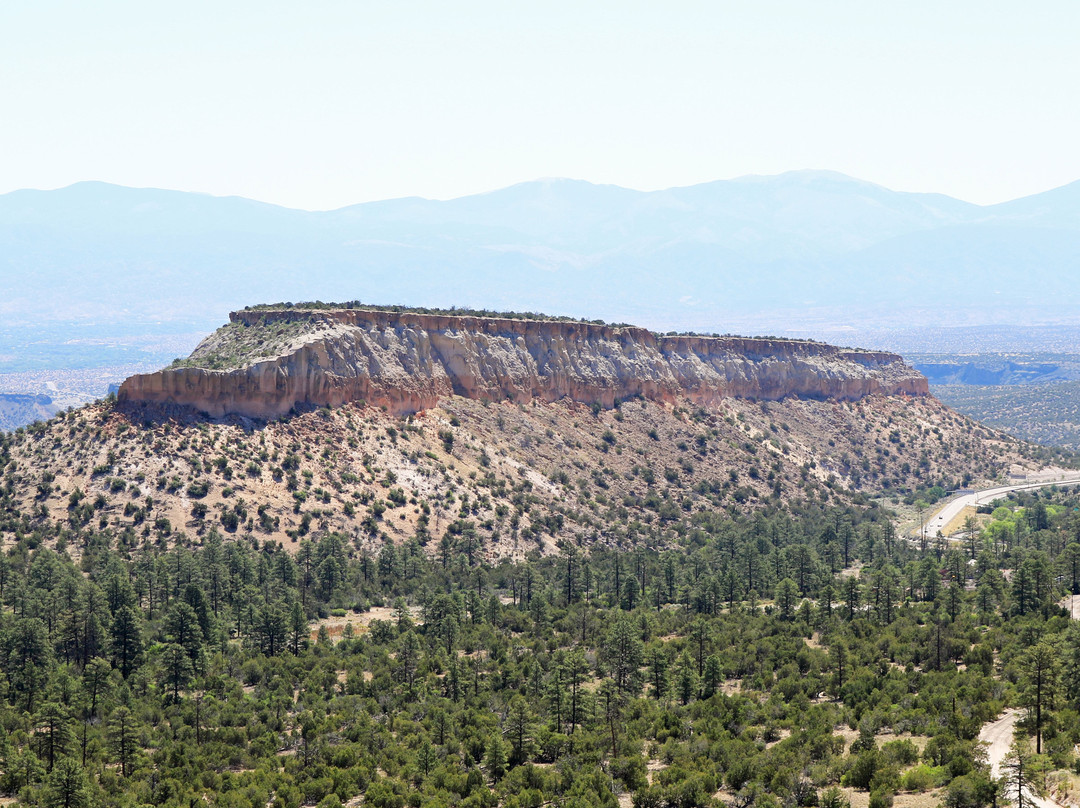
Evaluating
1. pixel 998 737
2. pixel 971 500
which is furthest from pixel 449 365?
pixel 998 737

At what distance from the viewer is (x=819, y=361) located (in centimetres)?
14800

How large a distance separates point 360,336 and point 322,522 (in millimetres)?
22012

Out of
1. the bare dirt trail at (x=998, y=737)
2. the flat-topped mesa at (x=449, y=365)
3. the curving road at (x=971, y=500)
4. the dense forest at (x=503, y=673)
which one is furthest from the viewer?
the curving road at (x=971, y=500)

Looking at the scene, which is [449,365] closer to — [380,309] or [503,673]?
[380,309]

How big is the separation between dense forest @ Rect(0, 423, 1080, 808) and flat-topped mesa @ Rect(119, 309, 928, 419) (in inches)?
617

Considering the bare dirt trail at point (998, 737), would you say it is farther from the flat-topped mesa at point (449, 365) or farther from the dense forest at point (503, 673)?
the flat-topped mesa at point (449, 365)

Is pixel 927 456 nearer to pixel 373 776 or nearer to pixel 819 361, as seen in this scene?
pixel 819 361

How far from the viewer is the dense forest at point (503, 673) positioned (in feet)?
129

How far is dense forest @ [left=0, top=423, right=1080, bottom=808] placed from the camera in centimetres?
3947

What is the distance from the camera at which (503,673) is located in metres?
54.9

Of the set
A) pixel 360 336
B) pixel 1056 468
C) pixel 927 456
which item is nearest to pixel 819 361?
pixel 927 456

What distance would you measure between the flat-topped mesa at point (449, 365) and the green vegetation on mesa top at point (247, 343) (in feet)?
0.55

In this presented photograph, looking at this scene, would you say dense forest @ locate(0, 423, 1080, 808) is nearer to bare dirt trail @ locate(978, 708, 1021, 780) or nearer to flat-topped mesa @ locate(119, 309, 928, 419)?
bare dirt trail @ locate(978, 708, 1021, 780)

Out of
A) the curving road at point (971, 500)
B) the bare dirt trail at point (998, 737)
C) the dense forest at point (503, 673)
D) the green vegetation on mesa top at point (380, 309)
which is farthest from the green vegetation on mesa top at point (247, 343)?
the bare dirt trail at point (998, 737)
